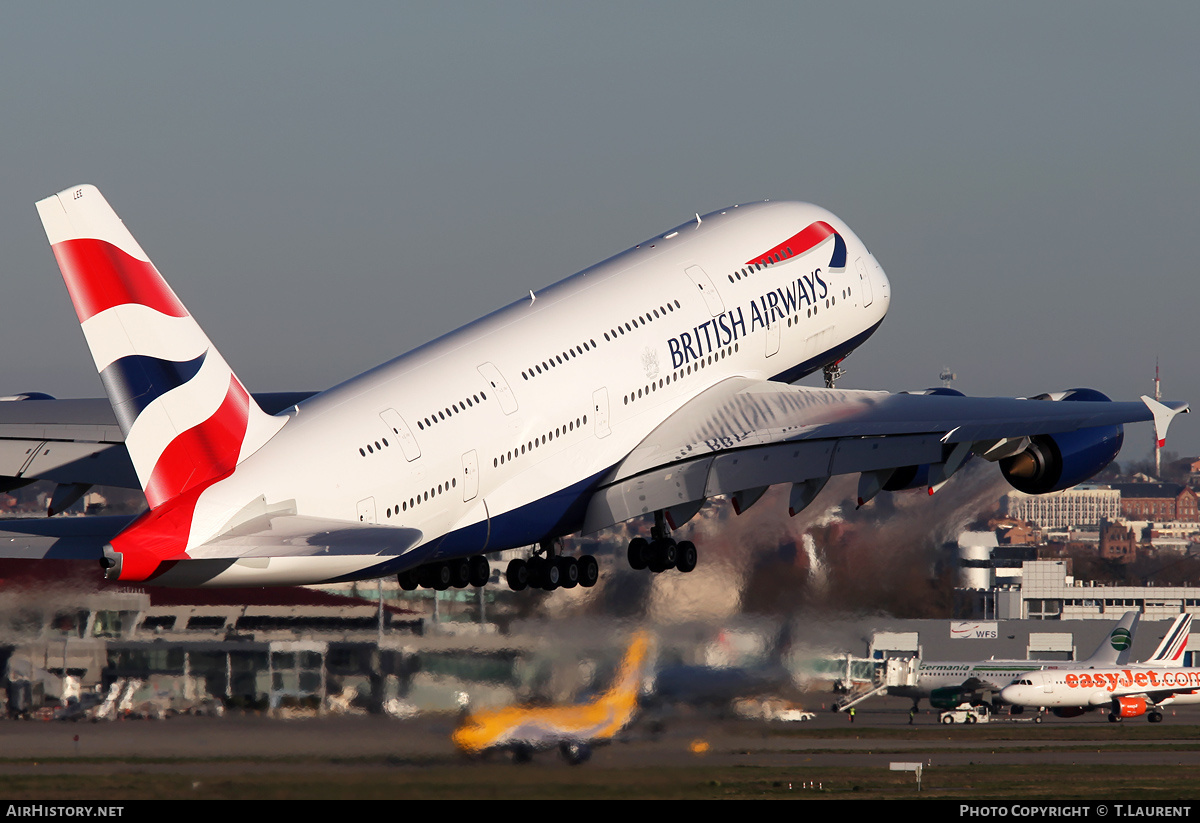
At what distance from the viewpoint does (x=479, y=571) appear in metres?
28.7

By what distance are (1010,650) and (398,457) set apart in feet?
104

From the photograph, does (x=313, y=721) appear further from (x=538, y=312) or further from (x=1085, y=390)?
(x=1085, y=390)

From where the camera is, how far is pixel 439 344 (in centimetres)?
2681

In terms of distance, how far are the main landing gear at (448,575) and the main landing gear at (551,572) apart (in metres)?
0.57

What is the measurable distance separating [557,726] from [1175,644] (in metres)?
41.5

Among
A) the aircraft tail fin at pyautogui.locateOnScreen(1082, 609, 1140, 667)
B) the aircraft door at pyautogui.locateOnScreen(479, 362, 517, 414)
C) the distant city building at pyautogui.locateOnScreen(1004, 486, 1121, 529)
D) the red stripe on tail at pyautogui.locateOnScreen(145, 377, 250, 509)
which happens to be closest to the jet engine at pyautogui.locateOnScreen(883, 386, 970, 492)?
the aircraft door at pyautogui.locateOnScreen(479, 362, 517, 414)

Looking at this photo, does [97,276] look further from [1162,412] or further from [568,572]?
[1162,412]

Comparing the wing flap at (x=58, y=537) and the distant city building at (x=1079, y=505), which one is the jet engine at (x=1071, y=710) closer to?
the wing flap at (x=58, y=537)

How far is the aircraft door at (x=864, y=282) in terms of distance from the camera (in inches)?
1449

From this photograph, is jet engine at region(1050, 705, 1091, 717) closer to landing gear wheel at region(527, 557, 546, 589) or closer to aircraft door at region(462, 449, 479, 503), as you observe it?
landing gear wheel at region(527, 557, 546, 589)

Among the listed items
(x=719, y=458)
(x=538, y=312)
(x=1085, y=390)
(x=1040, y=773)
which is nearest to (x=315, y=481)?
(x=538, y=312)

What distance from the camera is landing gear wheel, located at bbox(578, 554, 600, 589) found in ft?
92.5

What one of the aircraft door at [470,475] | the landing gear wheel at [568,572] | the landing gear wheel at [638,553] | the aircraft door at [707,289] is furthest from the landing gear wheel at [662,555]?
the aircraft door at [707,289]

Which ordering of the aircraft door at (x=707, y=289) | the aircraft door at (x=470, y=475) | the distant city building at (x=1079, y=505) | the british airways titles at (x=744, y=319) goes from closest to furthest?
the aircraft door at (x=470, y=475)
the british airways titles at (x=744, y=319)
the aircraft door at (x=707, y=289)
the distant city building at (x=1079, y=505)
